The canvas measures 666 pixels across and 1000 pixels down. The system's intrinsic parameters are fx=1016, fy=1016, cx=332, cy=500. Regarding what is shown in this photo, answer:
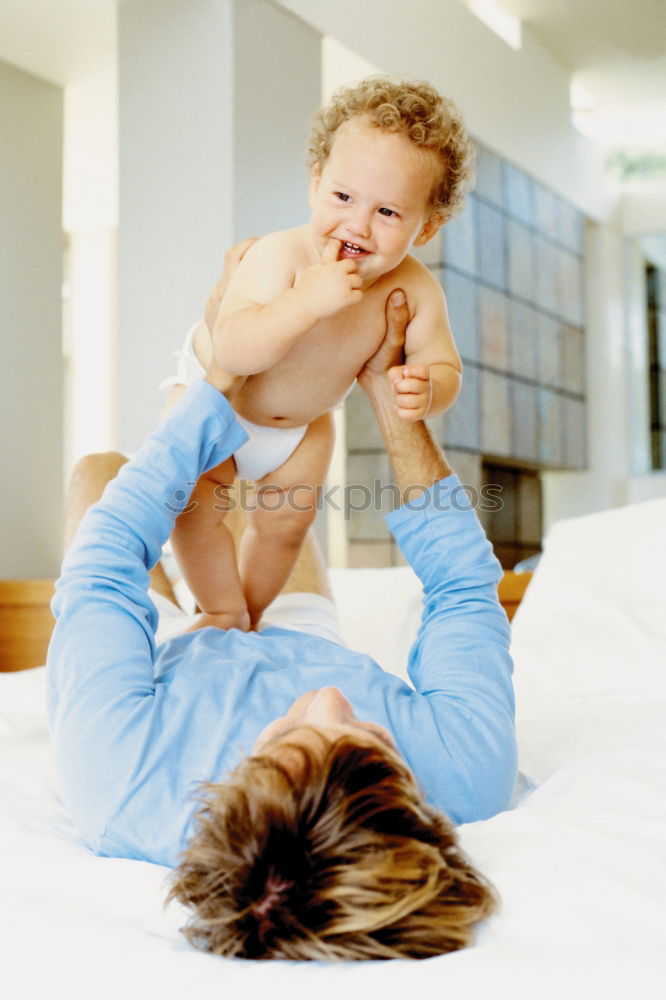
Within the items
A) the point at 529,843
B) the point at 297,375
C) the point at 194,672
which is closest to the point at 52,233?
the point at 297,375

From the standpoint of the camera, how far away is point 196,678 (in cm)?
104

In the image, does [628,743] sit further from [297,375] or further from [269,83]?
[269,83]

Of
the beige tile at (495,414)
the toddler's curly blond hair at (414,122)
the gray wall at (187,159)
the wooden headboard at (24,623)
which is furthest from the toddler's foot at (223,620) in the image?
the beige tile at (495,414)

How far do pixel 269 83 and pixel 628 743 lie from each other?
2.93 meters

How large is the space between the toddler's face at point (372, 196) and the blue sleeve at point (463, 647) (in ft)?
1.04

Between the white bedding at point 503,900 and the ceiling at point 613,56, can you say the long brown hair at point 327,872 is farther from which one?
the ceiling at point 613,56

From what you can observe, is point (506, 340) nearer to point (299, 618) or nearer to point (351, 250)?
point (299, 618)

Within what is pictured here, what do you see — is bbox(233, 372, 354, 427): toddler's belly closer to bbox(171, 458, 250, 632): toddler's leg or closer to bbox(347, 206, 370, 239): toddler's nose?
bbox(171, 458, 250, 632): toddler's leg

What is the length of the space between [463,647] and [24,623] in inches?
90.9

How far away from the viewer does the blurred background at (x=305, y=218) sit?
137 inches

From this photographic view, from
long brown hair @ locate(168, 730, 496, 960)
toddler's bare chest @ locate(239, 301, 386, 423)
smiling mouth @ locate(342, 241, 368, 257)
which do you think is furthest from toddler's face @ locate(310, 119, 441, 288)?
long brown hair @ locate(168, 730, 496, 960)

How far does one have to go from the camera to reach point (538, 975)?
61cm

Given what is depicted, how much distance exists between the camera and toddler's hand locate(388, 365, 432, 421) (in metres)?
1.26

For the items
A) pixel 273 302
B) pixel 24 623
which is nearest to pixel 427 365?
pixel 273 302
